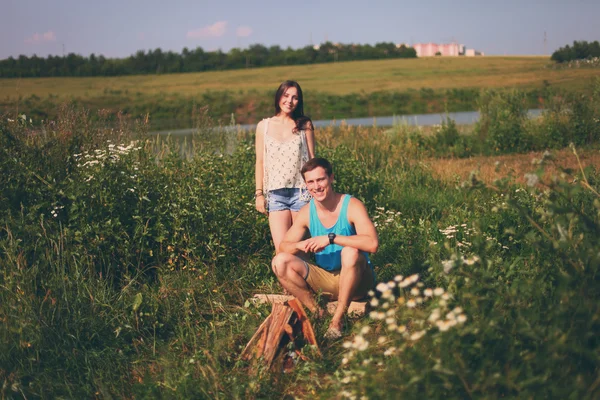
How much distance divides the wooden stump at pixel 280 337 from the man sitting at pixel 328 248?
0.21 metres

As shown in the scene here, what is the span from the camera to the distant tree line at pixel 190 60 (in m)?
70.6

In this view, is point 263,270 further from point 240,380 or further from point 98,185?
point 240,380

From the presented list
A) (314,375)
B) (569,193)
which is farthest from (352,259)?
(569,193)

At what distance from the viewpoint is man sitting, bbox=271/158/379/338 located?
168 inches

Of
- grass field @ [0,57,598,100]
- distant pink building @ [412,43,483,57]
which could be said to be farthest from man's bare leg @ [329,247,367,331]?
distant pink building @ [412,43,483,57]

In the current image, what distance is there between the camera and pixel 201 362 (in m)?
4.01

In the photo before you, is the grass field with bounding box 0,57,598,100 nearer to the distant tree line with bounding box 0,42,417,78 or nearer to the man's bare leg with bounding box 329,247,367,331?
the distant tree line with bounding box 0,42,417,78

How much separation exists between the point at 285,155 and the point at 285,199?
1.25 feet

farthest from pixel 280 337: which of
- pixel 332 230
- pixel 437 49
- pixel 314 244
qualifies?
pixel 437 49

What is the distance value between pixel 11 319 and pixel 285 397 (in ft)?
7.24

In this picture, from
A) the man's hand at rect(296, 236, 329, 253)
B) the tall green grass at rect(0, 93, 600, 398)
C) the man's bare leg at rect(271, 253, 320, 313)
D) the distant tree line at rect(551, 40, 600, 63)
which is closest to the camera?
the tall green grass at rect(0, 93, 600, 398)

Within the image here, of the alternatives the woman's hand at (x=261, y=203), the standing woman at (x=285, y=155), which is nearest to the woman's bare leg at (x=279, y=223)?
the standing woman at (x=285, y=155)

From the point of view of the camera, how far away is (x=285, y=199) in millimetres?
5281

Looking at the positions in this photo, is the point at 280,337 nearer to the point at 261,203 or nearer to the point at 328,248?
the point at 328,248
